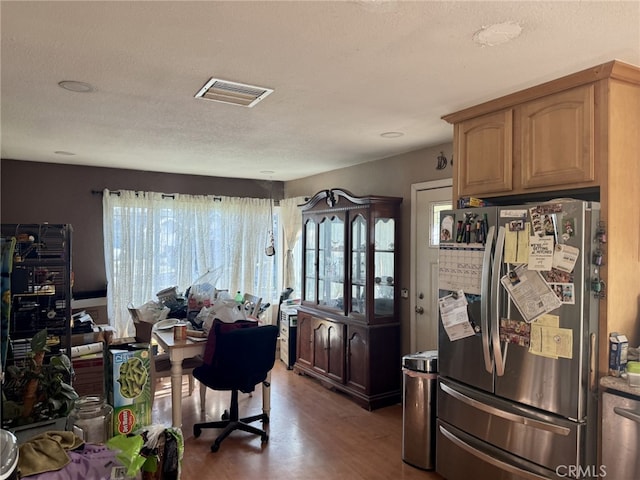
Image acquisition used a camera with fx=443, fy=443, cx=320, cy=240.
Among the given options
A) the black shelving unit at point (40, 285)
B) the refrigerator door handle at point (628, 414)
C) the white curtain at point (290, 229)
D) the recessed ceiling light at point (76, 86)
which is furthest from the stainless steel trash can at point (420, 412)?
the white curtain at point (290, 229)

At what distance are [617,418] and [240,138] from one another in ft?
10.1

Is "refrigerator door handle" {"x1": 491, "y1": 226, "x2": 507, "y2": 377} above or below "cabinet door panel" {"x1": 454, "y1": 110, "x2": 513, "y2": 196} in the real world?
below

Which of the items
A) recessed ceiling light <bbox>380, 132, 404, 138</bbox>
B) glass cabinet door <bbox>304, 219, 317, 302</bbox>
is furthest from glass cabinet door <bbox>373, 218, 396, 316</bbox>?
glass cabinet door <bbox>304, 219, 317, 302</bbox>

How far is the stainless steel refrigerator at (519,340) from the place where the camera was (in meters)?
2.07

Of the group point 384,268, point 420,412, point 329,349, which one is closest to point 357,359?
point 329,349

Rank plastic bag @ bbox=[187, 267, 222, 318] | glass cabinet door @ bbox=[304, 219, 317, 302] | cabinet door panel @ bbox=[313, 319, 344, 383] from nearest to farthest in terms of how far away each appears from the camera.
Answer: plastic bag @ bbox=[187, 267, 222, 318] < cabinet door panel @ bbox=[313, 319, 344, 383] < glass cabinet door @ bbox=[304, 219, 317, 302]

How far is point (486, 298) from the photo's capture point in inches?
94.7

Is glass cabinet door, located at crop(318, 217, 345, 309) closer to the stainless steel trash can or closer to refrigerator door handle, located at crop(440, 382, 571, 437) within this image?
the stainless steel trash can

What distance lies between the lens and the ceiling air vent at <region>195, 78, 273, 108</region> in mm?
2387

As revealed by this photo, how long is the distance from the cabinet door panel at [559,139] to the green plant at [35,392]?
7.75 feet

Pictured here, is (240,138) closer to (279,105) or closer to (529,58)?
(279,105)

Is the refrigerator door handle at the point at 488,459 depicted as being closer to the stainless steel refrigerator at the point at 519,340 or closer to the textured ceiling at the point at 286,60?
the stainless steel refrigerator at the point at 519,340

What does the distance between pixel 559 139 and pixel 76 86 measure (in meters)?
2.59

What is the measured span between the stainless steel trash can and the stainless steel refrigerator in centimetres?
13
